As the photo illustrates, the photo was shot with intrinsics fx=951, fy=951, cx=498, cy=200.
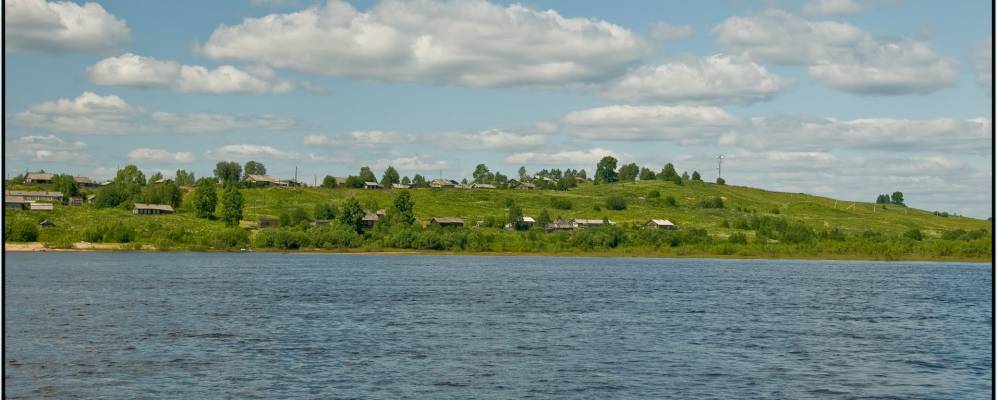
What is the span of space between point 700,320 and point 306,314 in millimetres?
31587

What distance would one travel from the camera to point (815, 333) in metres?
68.9

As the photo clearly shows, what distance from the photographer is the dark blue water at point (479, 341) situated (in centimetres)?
4462

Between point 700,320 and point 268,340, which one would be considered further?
point 700,320

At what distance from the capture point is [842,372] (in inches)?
1988

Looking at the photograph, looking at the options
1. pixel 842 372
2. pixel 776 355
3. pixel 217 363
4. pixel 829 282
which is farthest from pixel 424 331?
pixel 829 282

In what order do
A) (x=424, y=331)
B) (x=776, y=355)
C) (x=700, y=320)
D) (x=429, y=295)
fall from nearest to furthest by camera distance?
(x=776, y=355), (x=424, y=331), (x=700, y=320), (x=429, y=295)

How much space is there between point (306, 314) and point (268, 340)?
54.8ft

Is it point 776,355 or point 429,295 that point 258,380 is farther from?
point 429,295

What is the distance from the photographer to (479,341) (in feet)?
198

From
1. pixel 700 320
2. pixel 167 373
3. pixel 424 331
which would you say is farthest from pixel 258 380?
pixel 700 320

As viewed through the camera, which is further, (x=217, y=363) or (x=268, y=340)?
(x=268, y=340)

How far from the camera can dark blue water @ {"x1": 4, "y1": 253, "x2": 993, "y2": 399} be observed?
44.6 m

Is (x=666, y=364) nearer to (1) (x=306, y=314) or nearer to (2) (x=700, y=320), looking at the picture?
(2) (x=700, y=320)

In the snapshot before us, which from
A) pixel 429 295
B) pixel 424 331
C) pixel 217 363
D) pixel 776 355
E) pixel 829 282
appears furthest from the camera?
pixel 829 282
